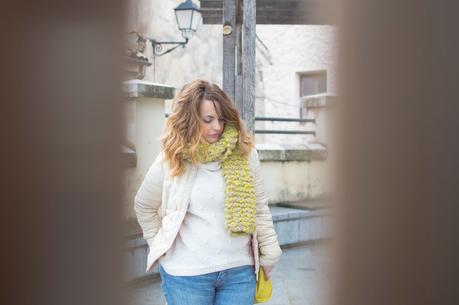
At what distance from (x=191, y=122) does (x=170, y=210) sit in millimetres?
302

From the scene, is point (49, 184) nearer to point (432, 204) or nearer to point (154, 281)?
point (432, 204)

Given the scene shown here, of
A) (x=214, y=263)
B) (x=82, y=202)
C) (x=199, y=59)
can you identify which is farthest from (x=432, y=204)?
(x=199, y=59)

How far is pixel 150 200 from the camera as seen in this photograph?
7.16 ft

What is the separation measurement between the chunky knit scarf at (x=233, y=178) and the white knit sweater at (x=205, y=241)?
3 cm

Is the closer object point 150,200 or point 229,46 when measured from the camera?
point 150,200

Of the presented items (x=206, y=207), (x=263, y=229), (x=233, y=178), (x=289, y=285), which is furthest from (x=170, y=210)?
(x=289, y=285)

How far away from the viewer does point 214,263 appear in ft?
6.47

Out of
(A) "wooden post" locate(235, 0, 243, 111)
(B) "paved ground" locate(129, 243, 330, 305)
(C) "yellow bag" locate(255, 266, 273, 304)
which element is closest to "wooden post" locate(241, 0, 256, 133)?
(A) "wooden post" locate(235, 0, 243, 111)

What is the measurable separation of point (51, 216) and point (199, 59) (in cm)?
1283

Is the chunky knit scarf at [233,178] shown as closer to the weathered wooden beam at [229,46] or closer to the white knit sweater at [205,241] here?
the white knit sweater at [205,241]

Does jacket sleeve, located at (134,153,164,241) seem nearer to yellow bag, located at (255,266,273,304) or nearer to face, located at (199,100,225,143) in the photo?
face, located at (199,100,225,143)

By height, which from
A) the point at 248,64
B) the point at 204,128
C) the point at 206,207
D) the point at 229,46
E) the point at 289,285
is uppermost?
the point at 229,46

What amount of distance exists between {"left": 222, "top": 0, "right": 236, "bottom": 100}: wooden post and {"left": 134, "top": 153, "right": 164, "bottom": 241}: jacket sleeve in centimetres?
268

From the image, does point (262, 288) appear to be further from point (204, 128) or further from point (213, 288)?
point (204, 128)
